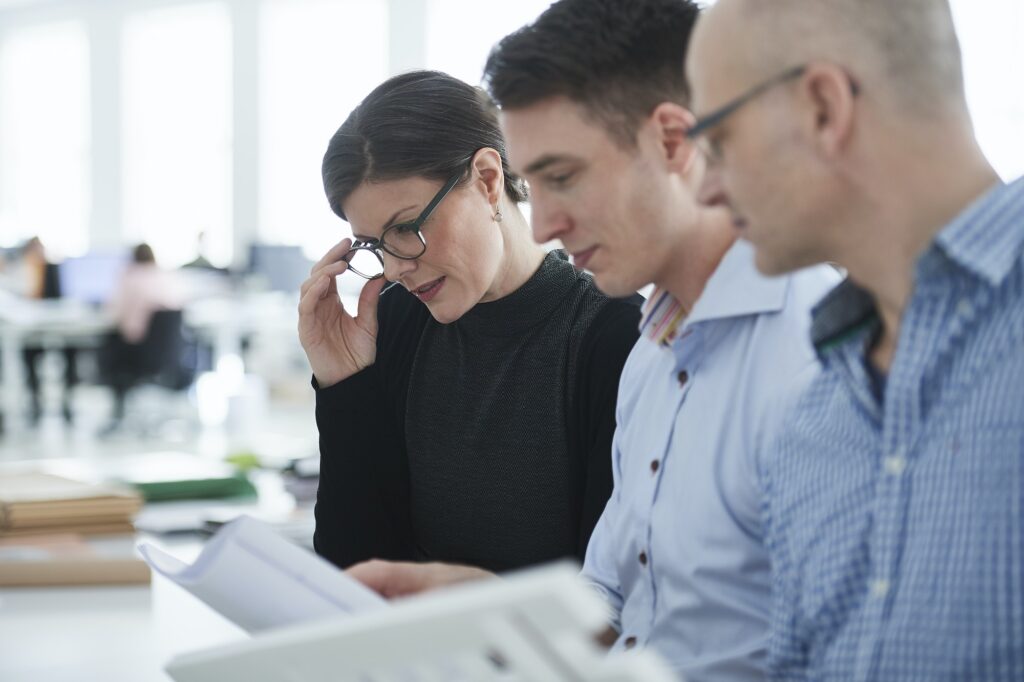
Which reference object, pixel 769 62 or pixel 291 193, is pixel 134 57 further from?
pixel 769 62

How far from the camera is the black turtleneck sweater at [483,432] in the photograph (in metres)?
1.82

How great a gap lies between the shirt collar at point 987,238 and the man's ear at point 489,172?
3.21 feet

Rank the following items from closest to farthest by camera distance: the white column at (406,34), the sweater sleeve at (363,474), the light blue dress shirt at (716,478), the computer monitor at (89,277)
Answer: the light blue dress shirt at (716,478)
the sweater sleeve at (363,474)
the computer monitor at (89,277)
the white column at (406,34)

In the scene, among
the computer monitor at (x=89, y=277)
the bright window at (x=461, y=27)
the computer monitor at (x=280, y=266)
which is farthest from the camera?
the bright window at (x=461, y=27)

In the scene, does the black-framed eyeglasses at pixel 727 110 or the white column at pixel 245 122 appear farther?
the white column at pixel 245 122

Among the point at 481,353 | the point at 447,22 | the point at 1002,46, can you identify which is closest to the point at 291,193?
the point at 447,22

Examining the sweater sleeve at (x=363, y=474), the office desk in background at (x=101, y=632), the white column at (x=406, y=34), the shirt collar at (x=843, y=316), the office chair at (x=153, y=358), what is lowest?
the office chair at (x=153, y=358)

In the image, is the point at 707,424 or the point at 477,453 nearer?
the point at 707,424

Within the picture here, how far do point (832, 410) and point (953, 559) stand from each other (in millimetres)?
225

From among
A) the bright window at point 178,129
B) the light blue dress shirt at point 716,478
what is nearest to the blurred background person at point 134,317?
the bright window at point 178,129

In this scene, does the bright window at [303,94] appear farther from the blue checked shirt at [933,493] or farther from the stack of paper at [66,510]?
the blue checked shirt at [933,493]

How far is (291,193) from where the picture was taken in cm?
1147

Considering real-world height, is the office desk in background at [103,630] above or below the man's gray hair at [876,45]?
below

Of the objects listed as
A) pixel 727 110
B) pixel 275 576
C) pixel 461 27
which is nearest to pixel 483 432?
pixel 275 576
